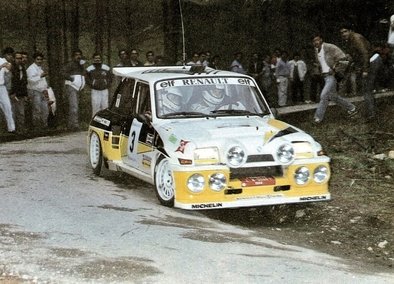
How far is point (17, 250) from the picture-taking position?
655cm

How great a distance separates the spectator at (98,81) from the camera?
17.3 meters

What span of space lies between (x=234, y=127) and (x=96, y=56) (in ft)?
30.1

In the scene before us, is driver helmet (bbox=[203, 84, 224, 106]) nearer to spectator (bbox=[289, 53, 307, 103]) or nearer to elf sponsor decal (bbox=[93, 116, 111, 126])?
elf sponsor decal (bbox=[93, 116, 111, 126])

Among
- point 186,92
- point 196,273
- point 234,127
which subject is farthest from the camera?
point 186,92

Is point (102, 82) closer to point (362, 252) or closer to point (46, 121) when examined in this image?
point (46, 121)

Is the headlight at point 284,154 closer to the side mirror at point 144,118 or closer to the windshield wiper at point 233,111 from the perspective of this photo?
the windshield wiper at point 233,111

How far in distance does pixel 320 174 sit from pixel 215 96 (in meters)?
1.75

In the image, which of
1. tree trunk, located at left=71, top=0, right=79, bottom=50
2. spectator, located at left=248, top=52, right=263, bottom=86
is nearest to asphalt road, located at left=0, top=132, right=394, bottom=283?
spectator, located at left=248, top=52, right=263, bottom=86

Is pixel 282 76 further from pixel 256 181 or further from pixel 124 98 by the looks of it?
pixel 256 181

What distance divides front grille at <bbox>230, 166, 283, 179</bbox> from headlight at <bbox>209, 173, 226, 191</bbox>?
143 millimetres

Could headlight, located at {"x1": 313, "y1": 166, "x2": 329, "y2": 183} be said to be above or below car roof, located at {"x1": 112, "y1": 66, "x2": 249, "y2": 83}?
below

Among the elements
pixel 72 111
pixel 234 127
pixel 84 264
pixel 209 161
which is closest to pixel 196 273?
pixel 84 264

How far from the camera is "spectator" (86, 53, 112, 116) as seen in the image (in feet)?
56.8

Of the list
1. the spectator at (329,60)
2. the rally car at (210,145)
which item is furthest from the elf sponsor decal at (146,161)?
the spectator at (329,60)
